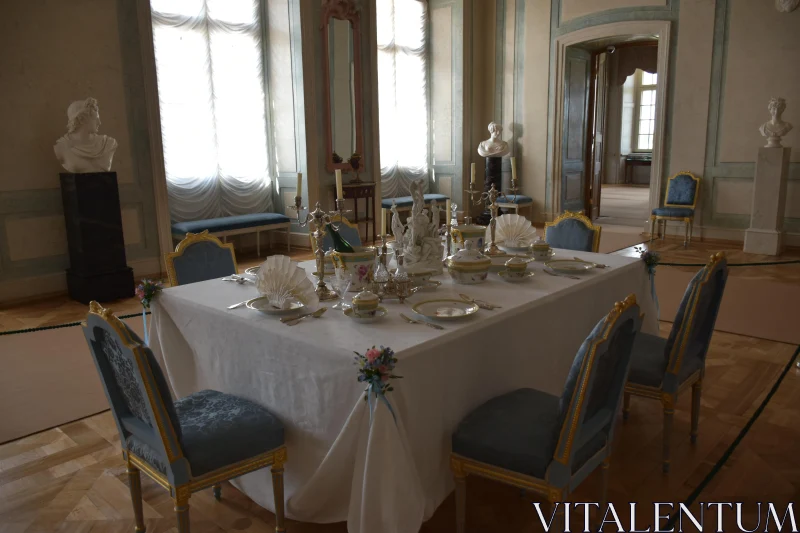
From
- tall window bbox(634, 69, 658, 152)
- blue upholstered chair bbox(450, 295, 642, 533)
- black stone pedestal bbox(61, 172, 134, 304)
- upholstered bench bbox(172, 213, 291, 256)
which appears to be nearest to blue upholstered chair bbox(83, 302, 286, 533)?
blue upholstered chair bbox(450, 295, 642, 533)

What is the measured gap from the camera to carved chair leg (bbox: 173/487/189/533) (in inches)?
68.4

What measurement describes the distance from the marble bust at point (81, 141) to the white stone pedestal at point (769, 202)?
623 cm

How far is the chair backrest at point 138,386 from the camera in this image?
1.65m

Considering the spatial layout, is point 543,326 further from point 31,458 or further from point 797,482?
point 31,458

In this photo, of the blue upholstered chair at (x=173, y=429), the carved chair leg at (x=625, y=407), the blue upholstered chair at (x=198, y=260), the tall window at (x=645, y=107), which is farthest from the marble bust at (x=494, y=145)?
the tall window at (x=645, y=107)

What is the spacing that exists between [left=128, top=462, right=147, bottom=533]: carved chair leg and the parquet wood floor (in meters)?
0.07

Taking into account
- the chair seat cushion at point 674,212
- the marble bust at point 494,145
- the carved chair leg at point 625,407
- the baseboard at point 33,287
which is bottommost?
the carved chair leg at point 625,407

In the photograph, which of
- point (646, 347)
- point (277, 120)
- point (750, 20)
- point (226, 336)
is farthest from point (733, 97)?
point (226, 336)

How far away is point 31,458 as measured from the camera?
2.59 m

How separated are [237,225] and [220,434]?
193 inches

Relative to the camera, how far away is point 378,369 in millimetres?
1594

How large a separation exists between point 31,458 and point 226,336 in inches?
44.7

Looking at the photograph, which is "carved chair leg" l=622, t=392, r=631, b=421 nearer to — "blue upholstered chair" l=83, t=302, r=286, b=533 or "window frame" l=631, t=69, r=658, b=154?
"blue upholstered chair" l=83, t=302, r=286, b=533

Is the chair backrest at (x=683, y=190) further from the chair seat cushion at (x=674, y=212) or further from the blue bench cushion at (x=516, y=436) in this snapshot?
the blue bench cushion at (x=516, y=436)
